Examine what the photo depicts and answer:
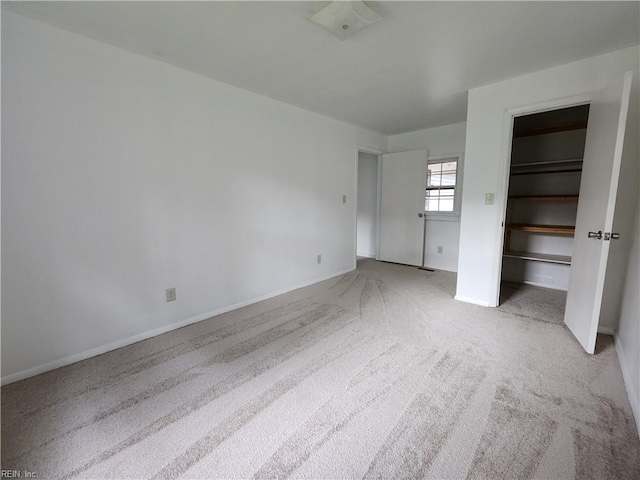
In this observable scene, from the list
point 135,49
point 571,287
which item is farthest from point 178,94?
point 571,287

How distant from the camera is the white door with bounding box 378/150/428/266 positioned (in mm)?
4578

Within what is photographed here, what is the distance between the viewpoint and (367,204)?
5836mm

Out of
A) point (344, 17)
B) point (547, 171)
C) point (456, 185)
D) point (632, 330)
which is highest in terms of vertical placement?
point (344, 17)

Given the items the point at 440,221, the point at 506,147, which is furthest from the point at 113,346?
the point at 440,221

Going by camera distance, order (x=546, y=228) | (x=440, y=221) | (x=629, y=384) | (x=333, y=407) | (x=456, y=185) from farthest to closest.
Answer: (x=440, y=221) < (x=456, y=185) < (x=546, y=228) < (x=629, y=384) < (x=333, y=407)

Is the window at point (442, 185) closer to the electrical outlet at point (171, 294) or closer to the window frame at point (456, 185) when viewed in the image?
the window frame at point (456, 185)

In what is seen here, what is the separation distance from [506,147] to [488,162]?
0.19 m

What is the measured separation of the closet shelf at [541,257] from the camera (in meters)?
3.30

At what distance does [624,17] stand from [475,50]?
81 cm

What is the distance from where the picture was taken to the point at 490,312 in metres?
2.82

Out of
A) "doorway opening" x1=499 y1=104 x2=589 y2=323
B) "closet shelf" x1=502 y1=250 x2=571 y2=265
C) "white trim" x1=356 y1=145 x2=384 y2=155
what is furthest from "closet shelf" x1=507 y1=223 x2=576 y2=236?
"white trim" x1=356 y1=145 x2=384 y2=155

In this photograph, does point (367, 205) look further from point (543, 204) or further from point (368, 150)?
point (543, 204)

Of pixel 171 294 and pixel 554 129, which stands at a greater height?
pixel 554 129

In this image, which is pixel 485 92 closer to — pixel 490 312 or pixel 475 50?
pixel 475 50
